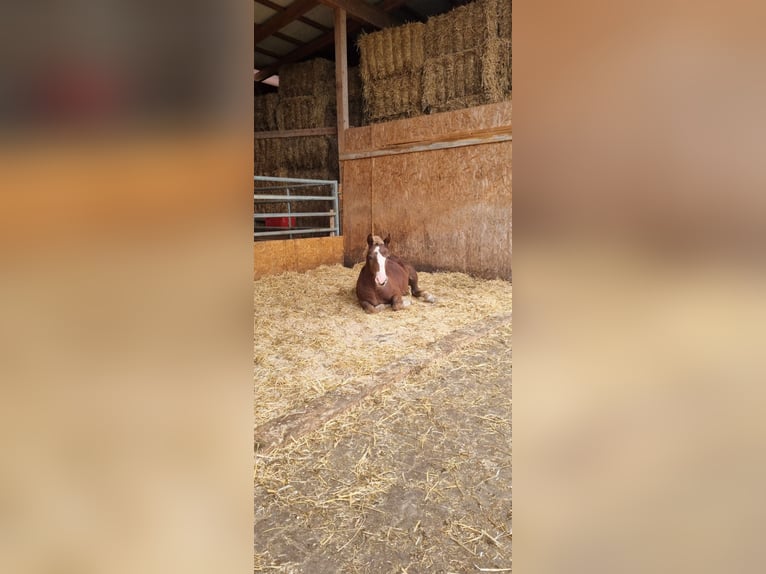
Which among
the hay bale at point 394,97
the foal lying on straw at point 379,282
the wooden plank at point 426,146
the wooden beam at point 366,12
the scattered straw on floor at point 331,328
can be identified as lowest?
the scattered straw on floor at point 331,328

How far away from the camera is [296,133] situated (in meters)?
8.49

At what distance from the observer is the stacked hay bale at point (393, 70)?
689cm

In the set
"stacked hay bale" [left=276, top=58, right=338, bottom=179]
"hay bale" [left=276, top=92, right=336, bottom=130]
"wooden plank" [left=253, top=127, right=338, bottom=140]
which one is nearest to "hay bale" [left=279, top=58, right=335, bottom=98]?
"stacked hay bale" [left=276, top=58, right=338, bottom=179]

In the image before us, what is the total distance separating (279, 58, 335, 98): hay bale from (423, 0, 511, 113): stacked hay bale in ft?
7.17

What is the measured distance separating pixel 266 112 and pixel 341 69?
2.95 metres

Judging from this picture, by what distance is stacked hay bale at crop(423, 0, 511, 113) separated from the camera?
6.16m

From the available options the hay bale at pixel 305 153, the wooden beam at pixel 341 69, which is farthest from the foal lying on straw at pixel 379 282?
the hay bale at pixel 305 153

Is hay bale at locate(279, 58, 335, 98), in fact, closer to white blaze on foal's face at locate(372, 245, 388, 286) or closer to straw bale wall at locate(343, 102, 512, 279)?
straw bale wall at locate(343, 102, 512, 279)

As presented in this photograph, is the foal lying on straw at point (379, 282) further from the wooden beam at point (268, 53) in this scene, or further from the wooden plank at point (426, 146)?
the wooden beam at point (268, 53)

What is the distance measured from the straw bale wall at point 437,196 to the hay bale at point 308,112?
2.02m

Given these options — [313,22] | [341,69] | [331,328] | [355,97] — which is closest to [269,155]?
[355,97]
